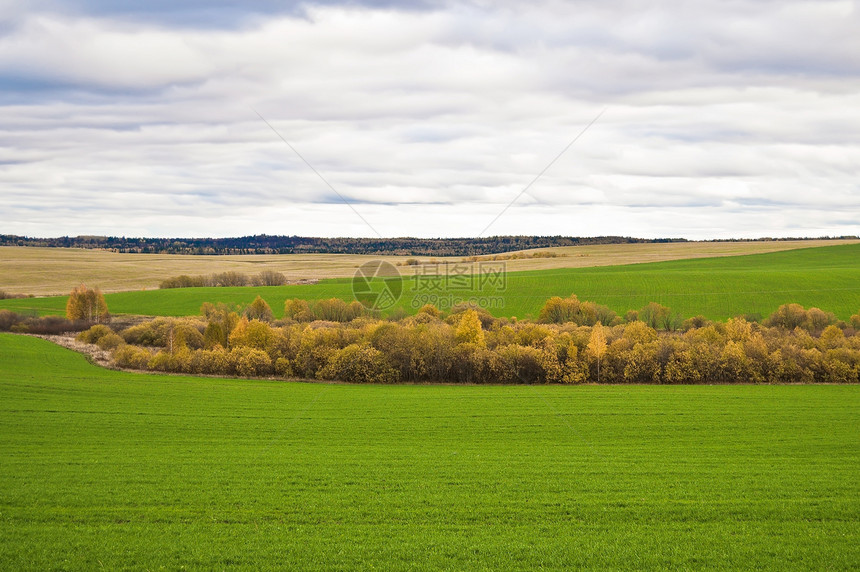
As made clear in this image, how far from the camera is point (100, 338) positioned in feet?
199

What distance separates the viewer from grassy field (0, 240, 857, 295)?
10562 centimetres

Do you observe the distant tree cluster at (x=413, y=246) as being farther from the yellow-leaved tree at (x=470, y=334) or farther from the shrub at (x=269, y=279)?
the yellow-leaved tree at (x=470, y=334)

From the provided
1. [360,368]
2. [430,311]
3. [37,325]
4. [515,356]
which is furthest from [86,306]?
[515,356]

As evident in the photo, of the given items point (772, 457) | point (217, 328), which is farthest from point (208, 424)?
point (217, 328)

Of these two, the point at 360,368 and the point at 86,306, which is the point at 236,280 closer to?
the point at 86,306

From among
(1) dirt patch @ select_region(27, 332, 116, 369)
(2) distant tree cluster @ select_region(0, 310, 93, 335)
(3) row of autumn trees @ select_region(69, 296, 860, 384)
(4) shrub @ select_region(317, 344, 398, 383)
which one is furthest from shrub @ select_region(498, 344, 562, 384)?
(2) distant tree cluster @ select_region(0, 310, 93, 335)

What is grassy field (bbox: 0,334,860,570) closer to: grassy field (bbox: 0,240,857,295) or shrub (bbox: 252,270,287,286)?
shrub (bbox: 252,270,287,286)

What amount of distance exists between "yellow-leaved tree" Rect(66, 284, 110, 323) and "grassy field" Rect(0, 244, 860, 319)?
13.7 ft

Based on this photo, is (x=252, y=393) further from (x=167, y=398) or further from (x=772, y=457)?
Answer: (x=772, y=457)

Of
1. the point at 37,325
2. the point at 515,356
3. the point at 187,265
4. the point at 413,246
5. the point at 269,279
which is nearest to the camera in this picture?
the point at 515,356

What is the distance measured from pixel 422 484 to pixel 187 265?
130607 mm

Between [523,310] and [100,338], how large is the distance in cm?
4829

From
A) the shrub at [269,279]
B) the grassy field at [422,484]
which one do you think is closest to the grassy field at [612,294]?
the shrub at [269,279]

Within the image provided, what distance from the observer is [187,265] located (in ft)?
446
